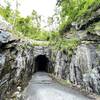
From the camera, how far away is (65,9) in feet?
93.9

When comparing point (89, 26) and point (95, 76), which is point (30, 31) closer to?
point (89, 26)

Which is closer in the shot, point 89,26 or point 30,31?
point 89,26

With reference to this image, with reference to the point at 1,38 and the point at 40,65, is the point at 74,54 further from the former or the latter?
the point at 40,65

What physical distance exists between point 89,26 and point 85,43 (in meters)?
1.93

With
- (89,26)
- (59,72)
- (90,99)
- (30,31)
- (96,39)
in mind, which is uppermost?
(30,31)

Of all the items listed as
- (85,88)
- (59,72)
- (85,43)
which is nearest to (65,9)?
(59,72)

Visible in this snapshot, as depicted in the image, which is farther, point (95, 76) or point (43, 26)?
point (43, 26)

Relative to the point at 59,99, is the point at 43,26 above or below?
above

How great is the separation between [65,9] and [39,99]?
2004cm

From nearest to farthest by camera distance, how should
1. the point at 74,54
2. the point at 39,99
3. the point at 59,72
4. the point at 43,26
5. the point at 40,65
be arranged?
1. the point at 39,99
2. the point at 74,54
3. the point at 59,72
4. the point at 40,65
5. the point at 43,26

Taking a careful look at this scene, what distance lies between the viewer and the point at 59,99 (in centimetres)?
1210

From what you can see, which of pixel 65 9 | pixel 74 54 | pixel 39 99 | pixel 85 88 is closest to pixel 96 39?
pixel 74 54

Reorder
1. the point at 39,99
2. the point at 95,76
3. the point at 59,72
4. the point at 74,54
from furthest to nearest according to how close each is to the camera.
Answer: the point at 59,72
the point at 74,54
the point at 95,76
the point at 39,99

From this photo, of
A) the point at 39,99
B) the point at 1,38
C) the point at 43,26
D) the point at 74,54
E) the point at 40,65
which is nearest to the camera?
the point at 1,38
